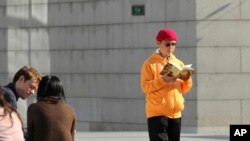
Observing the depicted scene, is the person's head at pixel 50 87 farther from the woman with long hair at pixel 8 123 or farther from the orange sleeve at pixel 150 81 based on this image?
the orange sleeve at pixel 150 81

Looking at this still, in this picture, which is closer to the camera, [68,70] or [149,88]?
[149,88]

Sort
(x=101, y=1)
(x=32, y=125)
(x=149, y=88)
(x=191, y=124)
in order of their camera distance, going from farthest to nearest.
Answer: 1. (x=101, y=1)
2. (x=191, y=124)
3. (x=149, y=88)
4. (x=32, y=125)

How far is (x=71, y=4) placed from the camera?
16.0 m

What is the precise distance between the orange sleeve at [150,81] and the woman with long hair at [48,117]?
73.8 inches

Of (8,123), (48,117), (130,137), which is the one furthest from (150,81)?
(130,137)

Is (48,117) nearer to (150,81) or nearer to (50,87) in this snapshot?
(50,87)

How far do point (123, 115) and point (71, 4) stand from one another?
2888mm

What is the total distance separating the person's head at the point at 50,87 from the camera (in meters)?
5.41

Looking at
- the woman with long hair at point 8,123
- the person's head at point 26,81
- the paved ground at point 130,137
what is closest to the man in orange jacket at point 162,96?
the person's head at point 26,81

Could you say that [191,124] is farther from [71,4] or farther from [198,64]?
[71,4]

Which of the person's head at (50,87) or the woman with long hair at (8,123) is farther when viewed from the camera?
the person's head at (50,87)

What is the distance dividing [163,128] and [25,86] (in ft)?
6.63

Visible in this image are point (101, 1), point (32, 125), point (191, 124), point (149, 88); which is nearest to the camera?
point (32, 125)

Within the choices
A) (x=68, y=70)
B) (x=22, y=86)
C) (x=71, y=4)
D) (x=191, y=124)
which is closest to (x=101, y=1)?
(x=71, y=4)
